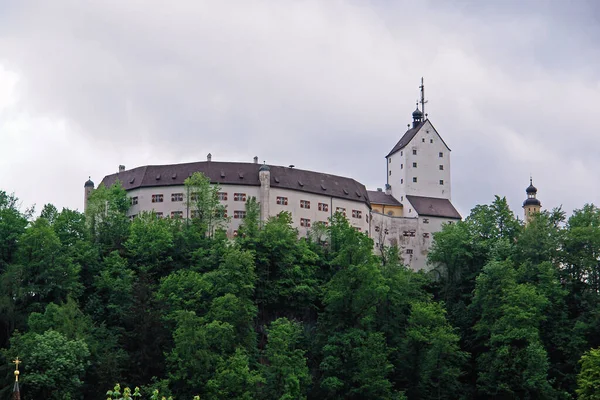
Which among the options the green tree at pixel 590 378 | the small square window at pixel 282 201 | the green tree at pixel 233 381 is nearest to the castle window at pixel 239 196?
the small square window at pixel 282 201

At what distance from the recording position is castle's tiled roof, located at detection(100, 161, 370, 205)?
378 ft

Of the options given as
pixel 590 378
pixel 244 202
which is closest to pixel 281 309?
pixel 244 202

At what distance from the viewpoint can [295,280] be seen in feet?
334

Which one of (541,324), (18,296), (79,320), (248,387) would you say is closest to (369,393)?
(248,387)

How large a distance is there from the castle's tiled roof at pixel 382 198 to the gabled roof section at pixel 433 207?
203cm

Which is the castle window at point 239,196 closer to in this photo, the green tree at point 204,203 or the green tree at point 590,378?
the green tree at point 204,203

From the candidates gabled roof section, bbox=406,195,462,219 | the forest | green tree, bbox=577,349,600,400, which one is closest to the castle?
gabled roof section, bbox=406,195,462,219

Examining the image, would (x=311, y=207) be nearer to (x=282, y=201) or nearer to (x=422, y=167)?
(x=282, y=201)

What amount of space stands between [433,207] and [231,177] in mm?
26813

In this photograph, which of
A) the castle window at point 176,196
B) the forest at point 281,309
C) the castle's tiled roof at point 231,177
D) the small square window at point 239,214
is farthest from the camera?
the castle's tiled roof at point 231,177

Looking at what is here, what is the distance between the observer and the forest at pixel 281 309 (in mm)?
83750

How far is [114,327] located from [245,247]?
705 inches

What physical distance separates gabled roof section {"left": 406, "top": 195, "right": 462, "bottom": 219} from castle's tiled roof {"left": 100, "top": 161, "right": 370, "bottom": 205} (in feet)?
31.1

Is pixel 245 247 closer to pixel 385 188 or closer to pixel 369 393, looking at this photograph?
pixel 369 393
